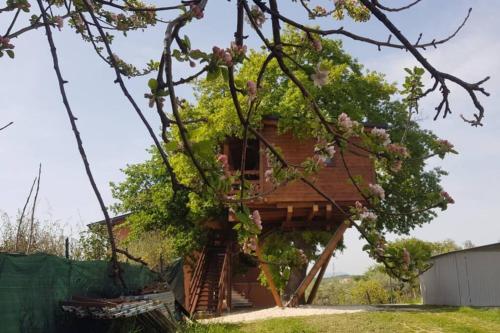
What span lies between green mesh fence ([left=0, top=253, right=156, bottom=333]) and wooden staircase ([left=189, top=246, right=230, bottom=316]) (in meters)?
8.99

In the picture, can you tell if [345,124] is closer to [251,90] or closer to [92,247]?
[251,90]

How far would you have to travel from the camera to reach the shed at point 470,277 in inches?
700

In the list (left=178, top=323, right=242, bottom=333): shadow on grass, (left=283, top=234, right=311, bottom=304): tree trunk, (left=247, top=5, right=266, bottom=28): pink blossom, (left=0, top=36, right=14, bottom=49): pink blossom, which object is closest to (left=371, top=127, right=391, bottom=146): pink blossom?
(left=247, top=5, right=266, bottom=28): pink blossom

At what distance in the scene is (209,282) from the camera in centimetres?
1898

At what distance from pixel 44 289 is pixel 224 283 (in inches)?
458

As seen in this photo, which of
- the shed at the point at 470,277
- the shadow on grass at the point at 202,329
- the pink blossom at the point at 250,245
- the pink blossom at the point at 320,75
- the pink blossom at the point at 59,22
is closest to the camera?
the pink blossom at the point at 320,75

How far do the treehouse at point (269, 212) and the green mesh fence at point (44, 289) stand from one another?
597 cm

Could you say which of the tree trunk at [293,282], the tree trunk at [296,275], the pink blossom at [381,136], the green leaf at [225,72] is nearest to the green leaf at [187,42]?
the green leaf at [225,72]

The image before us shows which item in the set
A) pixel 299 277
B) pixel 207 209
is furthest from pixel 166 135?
pixel 207 209

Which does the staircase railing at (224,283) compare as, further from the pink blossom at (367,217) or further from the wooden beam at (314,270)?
the pink blossom at (367,217)

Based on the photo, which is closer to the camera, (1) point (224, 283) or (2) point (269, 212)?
(2) point (269, 212)

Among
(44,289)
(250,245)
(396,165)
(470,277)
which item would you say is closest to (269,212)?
(470,277)

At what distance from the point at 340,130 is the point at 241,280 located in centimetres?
2172

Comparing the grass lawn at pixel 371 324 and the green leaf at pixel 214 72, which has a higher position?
the green leaf at pixel 214 72
